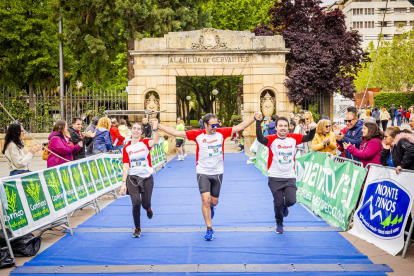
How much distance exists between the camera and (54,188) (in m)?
8.10

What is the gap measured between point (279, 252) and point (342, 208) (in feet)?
6.57

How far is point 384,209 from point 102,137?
821cm

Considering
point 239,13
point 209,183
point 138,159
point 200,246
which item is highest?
point 239,13

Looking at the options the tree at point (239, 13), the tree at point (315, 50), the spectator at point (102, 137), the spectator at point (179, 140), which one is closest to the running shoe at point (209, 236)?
the spectator at point (102, 137)

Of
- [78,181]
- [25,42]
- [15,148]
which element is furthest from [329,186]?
[25,42]

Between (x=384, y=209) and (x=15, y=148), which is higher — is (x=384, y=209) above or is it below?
below

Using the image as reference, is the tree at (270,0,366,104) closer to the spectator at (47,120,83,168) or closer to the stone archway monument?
the stone archway monument

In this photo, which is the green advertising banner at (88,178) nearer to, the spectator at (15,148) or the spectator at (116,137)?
the spectator at (15,148)

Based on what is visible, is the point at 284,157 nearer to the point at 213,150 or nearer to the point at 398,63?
the point at 213,150

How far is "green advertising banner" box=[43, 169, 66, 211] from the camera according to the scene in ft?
26.0

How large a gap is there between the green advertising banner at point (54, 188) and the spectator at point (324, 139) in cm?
538

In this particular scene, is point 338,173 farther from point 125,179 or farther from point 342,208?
point 125,179

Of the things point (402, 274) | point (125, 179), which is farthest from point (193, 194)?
point (402, 274)

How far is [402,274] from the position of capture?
19.3ft
